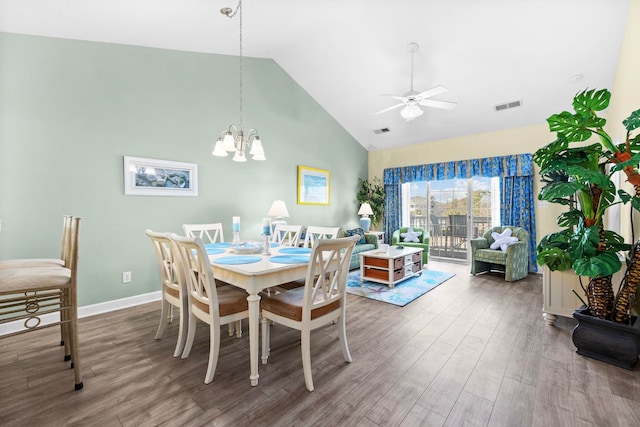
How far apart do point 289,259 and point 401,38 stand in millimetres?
3363

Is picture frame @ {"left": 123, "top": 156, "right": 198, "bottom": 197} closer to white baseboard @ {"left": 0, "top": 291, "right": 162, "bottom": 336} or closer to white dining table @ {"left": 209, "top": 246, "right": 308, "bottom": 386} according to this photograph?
white baseboard @ {"left": 0, "top": 291, "right": 162, "bottom": 336}

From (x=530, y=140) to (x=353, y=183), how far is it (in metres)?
3.48

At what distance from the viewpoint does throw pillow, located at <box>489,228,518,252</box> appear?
4.70 metres

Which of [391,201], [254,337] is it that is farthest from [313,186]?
[254,337]

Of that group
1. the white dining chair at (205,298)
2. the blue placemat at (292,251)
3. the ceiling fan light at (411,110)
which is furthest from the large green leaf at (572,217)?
the white dining chair at (205,298)

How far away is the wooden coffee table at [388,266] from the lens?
4008mm

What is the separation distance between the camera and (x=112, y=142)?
3.14m

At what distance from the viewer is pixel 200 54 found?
12.5 ft

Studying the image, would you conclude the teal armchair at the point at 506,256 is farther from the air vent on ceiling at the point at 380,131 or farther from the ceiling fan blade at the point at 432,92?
the air vent on ceiling at the point at 380,131

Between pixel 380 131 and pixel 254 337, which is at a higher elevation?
pixel 380 131

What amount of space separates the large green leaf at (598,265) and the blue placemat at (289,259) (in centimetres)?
194

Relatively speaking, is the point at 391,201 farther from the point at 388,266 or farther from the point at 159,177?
the point at 159,177

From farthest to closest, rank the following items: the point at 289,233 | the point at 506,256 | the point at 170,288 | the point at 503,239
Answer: the point at 503,239 < the point at 506,256 < the point at 289,233 < the point at 170,288

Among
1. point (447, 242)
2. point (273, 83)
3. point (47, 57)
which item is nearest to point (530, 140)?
point (447, 242)
